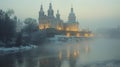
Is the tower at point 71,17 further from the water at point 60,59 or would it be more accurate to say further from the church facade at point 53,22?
the water at point 60,59

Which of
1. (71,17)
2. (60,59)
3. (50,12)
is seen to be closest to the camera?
(60,59)

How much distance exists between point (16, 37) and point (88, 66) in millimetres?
30312

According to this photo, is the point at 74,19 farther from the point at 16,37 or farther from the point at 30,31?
the point at 16,37

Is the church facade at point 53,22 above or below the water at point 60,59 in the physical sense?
above

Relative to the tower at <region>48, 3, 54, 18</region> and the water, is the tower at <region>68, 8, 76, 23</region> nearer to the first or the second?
the tower at <region>48, 3, 54, 18</region>

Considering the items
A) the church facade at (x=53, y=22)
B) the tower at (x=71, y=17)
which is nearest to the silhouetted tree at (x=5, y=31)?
the church facade at (x=53, y=22)

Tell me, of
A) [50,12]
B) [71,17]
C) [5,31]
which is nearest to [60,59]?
[5,31]

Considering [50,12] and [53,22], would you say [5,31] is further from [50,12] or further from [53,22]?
[53,22]

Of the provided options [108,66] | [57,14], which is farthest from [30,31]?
[57,14]

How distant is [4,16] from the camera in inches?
2248

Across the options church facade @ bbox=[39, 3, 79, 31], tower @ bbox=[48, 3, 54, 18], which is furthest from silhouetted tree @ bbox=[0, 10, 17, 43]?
tower @ bbox=[48, 3, 54, 18]

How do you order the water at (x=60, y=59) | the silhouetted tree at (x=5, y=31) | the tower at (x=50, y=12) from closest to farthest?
1. the water at (x=60, y=59)
2. the silhouetted tree at (x=5, y=31)
3. the tower at (x=50, y=12)

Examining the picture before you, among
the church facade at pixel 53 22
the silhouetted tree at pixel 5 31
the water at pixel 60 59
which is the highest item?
the church facade at pixel 53 22

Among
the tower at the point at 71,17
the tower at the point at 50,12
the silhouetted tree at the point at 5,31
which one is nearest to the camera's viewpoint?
the silhouetted tree at the point at 5,31
